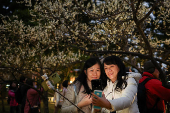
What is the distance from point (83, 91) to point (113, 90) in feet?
2.03

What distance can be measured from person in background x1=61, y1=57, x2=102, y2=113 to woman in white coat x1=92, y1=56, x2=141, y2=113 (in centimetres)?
28

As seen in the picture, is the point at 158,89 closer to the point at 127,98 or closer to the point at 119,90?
the point at 119,90

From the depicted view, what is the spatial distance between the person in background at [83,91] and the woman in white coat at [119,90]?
285 mm

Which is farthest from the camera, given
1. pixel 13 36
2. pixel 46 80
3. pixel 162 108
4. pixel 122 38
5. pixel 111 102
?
pixel 13 36

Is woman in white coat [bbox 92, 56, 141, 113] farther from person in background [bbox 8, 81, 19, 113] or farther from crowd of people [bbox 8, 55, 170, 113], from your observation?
person in background [bbox 8, 81, 19, 113]

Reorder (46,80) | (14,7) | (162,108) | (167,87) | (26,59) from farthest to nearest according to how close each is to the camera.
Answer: (14,7)
(26,59)
(162,108)
(167,87)
(46,80)

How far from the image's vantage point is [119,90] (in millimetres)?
2482

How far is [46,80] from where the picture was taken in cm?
247

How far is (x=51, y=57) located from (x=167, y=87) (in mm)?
13406

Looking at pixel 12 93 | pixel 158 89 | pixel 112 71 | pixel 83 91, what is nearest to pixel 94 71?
pixel 83 91

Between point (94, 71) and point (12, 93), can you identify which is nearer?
point (94, 71)

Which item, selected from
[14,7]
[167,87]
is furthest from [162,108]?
[14,7]

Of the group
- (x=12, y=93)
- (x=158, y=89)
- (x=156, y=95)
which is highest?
(x=158, y=89)

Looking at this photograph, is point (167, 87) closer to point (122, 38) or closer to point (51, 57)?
point (122, 38)
